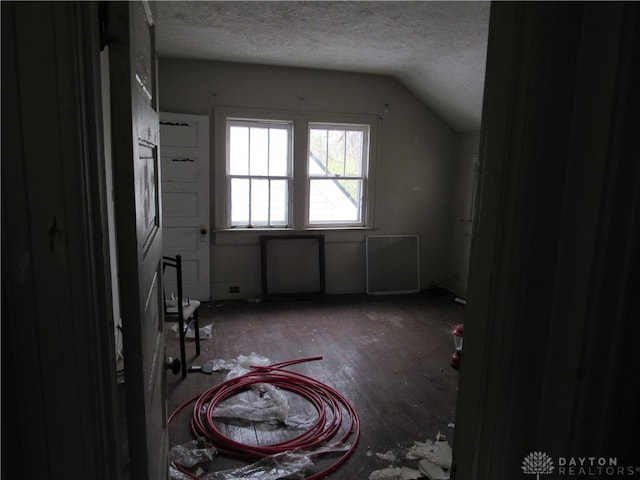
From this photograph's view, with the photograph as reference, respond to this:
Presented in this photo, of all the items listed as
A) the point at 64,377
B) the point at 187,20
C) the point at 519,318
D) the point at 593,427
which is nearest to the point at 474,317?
→ the point at 519,318

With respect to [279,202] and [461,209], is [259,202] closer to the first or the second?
[279,202]

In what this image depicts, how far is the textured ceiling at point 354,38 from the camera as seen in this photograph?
3076 mm

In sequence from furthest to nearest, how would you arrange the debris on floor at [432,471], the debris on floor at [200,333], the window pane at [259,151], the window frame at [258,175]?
the window pane at [259,151]
the window frame at [258,175]
the debris on floor at [200,333]
the debris on floor at [432,471]

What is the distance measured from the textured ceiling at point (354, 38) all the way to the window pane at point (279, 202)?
1.32 m

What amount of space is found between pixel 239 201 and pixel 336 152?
130 centimetres

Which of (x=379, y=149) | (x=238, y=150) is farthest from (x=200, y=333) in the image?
(x=379, y=149)

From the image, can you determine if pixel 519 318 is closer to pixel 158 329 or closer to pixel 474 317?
pixel 474 317

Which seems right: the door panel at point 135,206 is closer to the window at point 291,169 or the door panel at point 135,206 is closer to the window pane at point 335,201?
the window at point 291,169

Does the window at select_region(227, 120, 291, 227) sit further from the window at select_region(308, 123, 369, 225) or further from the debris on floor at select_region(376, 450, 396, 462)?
the debris on floor at select_region(376, 450, 396, 462)

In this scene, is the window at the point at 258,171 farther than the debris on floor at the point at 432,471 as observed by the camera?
Yes

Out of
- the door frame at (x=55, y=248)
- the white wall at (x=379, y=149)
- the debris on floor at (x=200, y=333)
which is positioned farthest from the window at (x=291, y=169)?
the door frame at (x=55, y=248)

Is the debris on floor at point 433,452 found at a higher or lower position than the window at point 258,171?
lower

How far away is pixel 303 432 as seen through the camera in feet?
8.26

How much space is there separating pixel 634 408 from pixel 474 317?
0.29m
